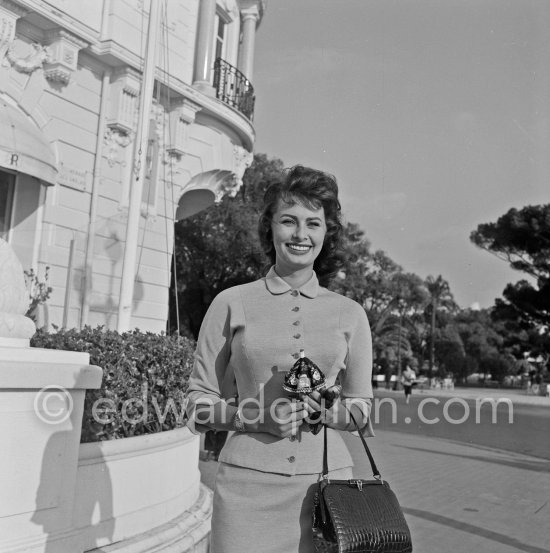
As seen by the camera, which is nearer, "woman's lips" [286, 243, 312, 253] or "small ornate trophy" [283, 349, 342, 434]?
"small ornate trophy" [283, 349, 342, 434]

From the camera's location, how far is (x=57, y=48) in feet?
34.4

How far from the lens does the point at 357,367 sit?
208 cm

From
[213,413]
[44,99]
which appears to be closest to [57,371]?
[213,413]

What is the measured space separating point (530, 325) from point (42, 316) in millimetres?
37314

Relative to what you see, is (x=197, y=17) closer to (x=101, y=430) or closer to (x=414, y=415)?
(x=101, y=430)

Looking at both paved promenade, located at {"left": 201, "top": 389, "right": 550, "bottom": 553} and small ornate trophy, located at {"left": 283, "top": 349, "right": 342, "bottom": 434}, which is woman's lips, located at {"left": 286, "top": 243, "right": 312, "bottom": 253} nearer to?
small ornate trophy, located at {"left": 283, "top": 349, "right": 342, "bottom": 434}

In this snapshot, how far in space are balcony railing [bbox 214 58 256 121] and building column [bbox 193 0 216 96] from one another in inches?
28.2

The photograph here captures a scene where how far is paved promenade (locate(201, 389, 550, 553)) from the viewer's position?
19.4ft

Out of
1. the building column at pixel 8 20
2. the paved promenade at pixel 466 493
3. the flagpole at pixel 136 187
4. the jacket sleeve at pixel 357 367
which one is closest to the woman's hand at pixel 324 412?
the jacket sleeve at pixel 357 367

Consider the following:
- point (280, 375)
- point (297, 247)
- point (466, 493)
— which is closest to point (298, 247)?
point (297, 247)

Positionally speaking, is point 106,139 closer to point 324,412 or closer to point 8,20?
point 8,20

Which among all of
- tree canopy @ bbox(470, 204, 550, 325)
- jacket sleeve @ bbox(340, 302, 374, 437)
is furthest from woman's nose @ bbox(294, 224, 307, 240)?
tree canopy @ bbox(470, 204, 550, 325)

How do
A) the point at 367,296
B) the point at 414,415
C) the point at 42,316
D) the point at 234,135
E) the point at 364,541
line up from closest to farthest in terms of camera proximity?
the point at 364,541 → the point at 42,316 → the point at 234,135 → the point at 414,415 → the point at 367,296

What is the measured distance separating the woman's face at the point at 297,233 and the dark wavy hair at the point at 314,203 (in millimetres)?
23
